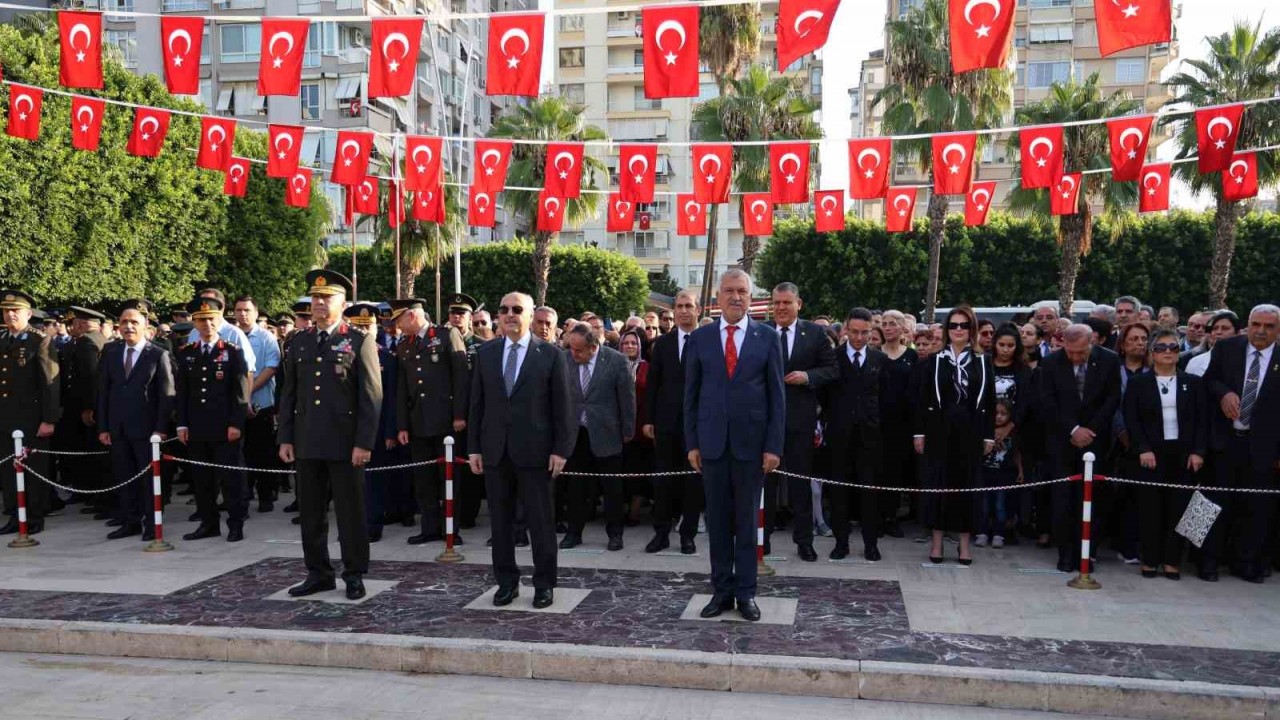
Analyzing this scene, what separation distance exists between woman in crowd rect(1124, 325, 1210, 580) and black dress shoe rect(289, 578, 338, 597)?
661 cm

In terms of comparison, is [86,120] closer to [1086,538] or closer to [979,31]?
[979,31]

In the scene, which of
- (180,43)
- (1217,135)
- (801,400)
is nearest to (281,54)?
(180,43)

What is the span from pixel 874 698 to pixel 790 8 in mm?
6307

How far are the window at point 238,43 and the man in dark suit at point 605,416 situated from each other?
44.1m

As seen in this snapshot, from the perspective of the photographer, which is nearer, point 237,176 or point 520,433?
point 520,433

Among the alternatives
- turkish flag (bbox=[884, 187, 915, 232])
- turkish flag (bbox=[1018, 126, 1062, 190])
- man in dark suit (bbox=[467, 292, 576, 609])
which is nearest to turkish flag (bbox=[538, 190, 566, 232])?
turkish flag (bbox=[884, 187, 915, 232])

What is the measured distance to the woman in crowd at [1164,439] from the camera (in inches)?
309

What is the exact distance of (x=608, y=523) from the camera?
8.95 meters

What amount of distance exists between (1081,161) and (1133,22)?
20.9 meters

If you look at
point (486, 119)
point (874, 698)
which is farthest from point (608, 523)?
point (486, 119)

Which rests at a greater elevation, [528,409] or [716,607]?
[528,409]

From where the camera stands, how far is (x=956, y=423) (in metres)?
8.16

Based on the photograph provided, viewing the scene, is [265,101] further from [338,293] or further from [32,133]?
[338,293]

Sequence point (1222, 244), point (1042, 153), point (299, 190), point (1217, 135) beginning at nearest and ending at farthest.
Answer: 1. point (1217, 135)
2. point (1042, 153)
3. point (299, 190)
4. point (1222, 244)
